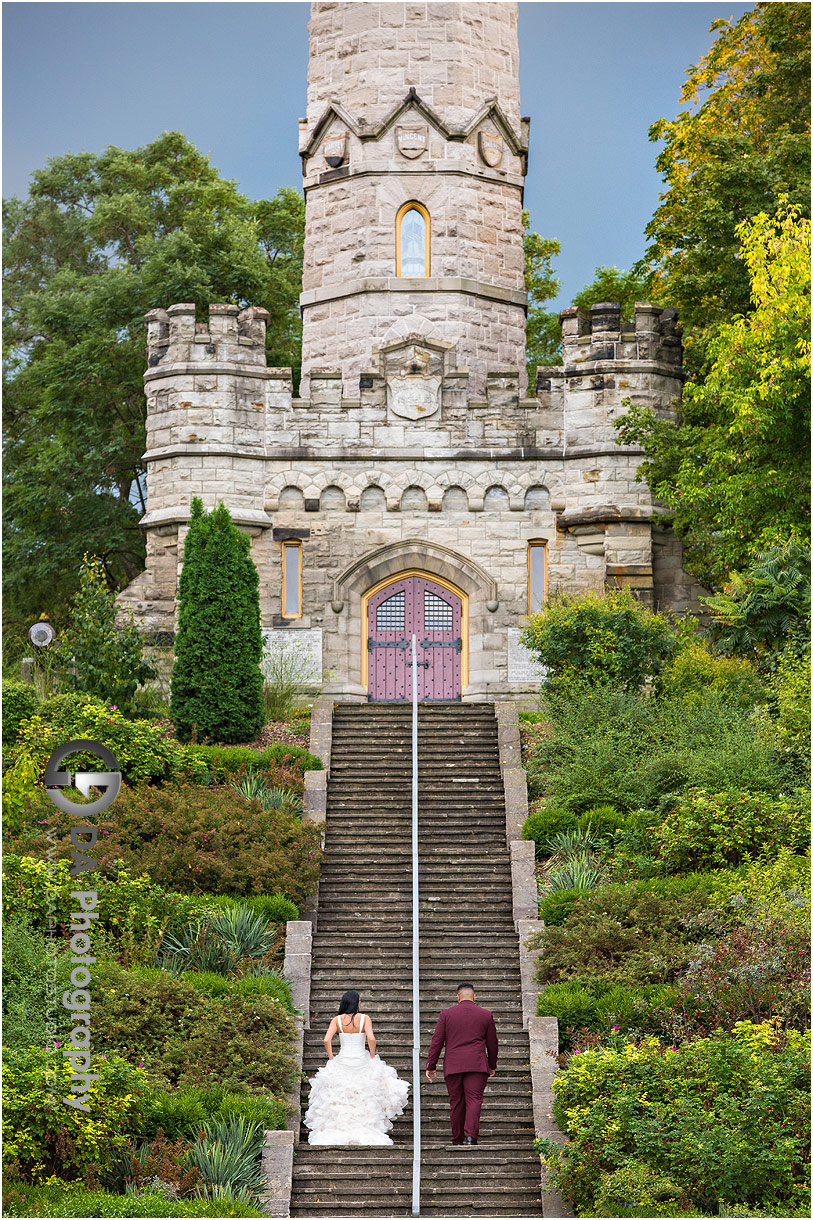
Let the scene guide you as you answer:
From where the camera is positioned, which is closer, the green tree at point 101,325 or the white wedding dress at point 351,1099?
the white wedding dress at point 351,1099

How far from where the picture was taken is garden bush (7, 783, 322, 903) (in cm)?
1585

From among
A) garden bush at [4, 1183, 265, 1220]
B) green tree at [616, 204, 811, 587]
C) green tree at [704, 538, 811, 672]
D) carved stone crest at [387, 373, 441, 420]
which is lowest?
garden bush at [4, 1183, 265, 1220]

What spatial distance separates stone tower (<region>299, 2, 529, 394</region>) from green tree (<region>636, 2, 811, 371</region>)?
3.06 metres

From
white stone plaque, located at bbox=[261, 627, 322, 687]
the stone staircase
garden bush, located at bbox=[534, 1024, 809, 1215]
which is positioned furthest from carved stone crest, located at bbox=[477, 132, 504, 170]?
Result: garden bush, located at bbox=[534, 1024, 809, 1215]

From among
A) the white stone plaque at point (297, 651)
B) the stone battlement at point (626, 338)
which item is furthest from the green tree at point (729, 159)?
the white stone plaque at point (297, 651)

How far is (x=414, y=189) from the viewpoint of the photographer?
2558cm

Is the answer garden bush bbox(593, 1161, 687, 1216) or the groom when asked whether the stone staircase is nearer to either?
the groom

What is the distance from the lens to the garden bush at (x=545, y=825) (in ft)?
56.0

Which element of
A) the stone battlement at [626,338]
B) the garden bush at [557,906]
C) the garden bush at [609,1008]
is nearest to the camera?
the garden bush at [609,1008]

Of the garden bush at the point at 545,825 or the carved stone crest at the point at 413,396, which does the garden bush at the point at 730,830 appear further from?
the carved stone crest at the point at 413,396

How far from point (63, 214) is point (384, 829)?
23.2 meters

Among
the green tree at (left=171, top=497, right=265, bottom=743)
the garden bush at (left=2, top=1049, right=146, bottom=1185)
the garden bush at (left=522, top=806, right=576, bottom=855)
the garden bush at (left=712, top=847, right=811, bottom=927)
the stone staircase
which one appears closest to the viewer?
the garden bush at (left=2, top=1049, right=146, bottom=1185)

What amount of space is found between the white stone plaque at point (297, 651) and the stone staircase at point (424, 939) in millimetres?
2112

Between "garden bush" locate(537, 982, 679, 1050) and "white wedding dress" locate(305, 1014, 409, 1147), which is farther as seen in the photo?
"garden bush" locate(537, 982, 679, 1050)
